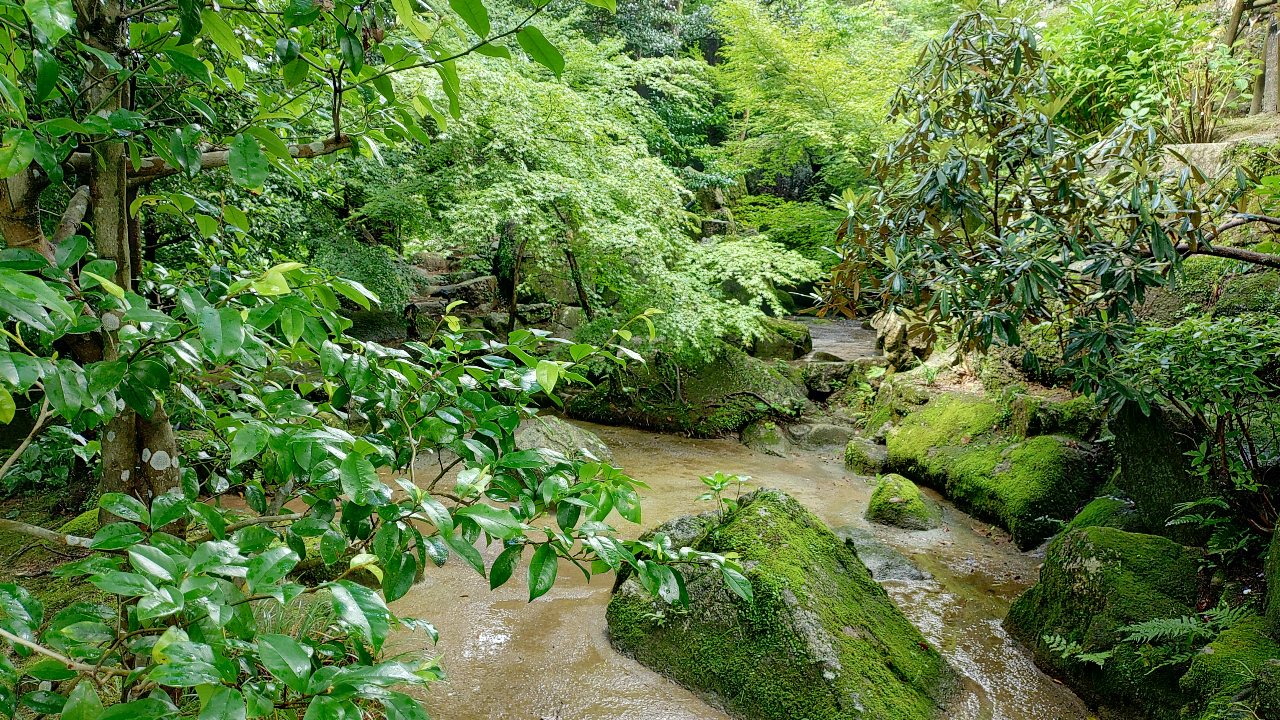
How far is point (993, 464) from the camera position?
608 cm

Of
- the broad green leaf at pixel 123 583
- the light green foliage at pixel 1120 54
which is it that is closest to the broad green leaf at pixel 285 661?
the broad green leaf at pixel 123 583

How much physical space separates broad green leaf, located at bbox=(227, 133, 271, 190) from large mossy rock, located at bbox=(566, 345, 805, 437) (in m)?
8.26

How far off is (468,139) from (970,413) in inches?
253

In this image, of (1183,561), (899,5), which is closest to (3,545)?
(1183,561)

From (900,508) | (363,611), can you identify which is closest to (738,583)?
(363,611)

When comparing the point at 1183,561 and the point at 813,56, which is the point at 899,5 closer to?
the point at 813,56

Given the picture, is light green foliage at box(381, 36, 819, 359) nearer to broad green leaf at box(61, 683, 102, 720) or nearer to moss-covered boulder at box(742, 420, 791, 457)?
moss-covered boulder at box(742, 420, 791, 457)

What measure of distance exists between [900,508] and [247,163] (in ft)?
19.3

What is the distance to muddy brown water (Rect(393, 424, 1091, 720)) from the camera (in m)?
2.91

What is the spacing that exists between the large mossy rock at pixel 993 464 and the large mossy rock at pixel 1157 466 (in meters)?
0.97

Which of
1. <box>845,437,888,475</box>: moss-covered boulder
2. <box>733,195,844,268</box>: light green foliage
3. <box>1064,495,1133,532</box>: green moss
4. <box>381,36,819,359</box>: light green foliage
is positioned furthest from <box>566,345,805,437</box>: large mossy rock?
<box>1064,495,1133,532</box>: green moss

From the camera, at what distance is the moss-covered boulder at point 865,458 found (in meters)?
7.57

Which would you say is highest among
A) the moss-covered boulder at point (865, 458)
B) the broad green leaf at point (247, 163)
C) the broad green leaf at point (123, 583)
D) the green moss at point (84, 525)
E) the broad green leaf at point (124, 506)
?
the broad green leaf at point (247, 163)

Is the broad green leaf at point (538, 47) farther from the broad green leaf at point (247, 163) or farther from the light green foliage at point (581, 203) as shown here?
the light green foliage at point (581, 203)
